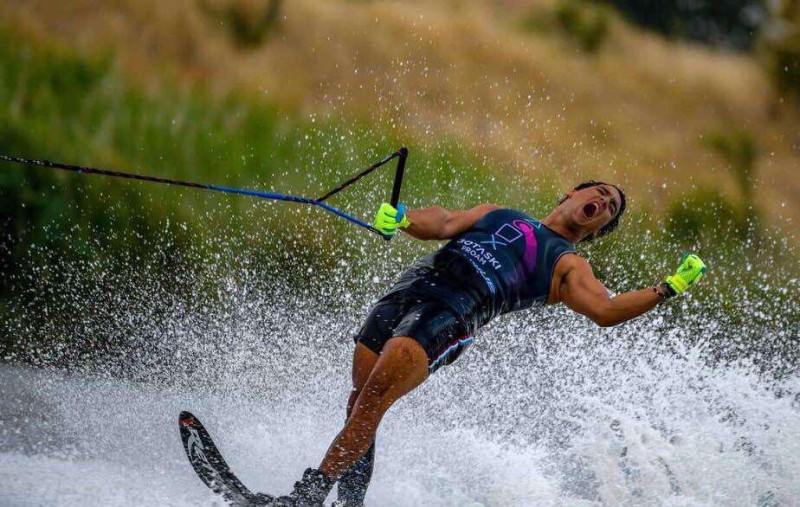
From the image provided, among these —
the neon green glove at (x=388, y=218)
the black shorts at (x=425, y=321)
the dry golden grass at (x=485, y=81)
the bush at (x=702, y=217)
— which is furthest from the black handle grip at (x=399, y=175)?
the bush at (x=702, y=217)

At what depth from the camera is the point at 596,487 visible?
393 cm

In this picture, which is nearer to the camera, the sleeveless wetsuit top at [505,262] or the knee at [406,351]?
the knee at [406,351]

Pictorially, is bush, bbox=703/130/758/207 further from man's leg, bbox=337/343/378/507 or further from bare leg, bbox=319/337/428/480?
bare leg, bbox=319/337/428/480

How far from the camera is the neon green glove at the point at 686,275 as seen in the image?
289cm

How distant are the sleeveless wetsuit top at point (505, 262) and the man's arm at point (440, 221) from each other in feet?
0.17

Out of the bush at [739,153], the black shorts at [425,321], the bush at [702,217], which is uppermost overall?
the bush at [739,153]

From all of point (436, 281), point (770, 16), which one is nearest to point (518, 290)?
point (436, 281)

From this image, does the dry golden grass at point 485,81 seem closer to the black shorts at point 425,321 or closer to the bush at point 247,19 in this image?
the bush at point 247,19

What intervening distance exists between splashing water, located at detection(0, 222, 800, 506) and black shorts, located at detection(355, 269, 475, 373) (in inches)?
30.5

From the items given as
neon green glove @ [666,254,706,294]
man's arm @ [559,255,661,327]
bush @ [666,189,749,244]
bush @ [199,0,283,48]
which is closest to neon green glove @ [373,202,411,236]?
man's arm @ [559,255,661,327]

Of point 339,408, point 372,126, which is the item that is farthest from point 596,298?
point 372,126

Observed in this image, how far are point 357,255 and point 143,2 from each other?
275cm

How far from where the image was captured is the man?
2.81 metres

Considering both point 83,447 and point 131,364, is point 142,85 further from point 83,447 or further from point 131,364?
point 83,447
